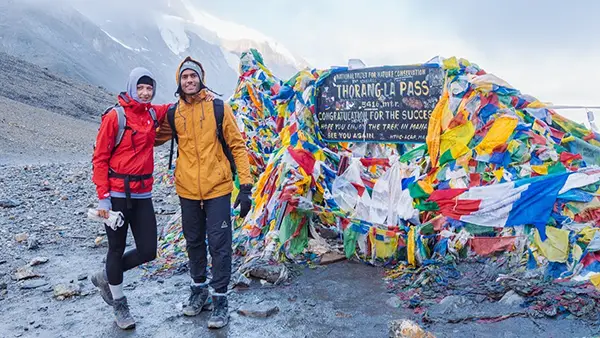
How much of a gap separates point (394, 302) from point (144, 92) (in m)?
2.79

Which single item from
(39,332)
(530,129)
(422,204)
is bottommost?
(39,332)

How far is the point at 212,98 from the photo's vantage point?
13.1 ft

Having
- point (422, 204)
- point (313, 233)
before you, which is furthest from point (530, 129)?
point (313, 233)

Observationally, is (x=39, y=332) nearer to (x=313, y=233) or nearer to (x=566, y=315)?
(x=313, y=233)

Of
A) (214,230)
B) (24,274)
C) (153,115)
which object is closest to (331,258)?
(214,230)

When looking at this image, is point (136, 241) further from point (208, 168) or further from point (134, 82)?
point (134, 82)

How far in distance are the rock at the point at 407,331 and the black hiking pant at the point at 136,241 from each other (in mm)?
1992

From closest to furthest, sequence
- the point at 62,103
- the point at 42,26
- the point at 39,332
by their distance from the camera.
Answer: the point at 39,332 → the point at 62,103 → the point at 42,26

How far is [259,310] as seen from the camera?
4.13 m

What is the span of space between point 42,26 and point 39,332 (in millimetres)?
123420

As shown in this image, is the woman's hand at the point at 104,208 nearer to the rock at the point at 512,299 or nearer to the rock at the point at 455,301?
the rock at the point at 455,301

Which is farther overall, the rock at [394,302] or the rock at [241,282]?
the rock at [241,282]

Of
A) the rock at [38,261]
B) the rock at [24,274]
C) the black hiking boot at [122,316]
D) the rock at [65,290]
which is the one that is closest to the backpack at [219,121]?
the black hiking boot at [122,316]

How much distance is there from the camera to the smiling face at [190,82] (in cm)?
384
